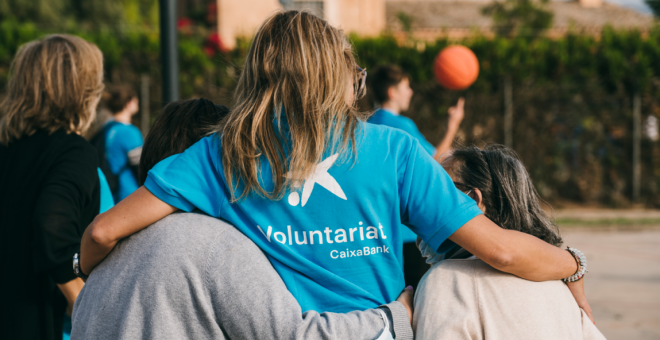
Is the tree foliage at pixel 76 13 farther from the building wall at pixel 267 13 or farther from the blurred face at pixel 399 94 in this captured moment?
the blurred face at pixel 399 94

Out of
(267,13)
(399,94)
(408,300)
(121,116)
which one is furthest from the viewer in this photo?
(267,13)

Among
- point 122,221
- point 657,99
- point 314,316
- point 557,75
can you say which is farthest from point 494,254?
point 657,99

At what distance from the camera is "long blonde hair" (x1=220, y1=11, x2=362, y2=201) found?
1509 mm

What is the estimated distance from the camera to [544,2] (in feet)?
68.1

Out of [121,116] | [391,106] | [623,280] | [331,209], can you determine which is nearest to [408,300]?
[331,209]

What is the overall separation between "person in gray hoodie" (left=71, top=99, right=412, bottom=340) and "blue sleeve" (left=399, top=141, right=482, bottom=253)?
0.27m

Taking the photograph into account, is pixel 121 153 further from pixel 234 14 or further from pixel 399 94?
pixel 234 14

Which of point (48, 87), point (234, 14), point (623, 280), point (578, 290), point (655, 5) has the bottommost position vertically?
point (623, 280)

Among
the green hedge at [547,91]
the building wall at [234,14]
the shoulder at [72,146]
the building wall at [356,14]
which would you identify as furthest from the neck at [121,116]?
the building wall at [356,14]

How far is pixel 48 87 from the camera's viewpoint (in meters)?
2.33

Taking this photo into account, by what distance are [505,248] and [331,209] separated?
0.49 meters

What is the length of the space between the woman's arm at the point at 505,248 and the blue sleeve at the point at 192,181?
2.18ft

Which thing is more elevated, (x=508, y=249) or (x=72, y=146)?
(x=72, y=146)

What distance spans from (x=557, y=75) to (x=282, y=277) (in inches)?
461
